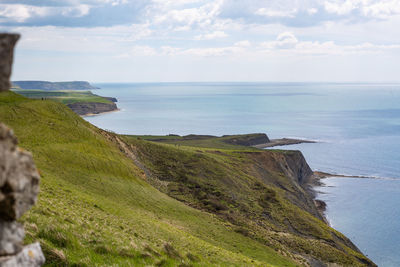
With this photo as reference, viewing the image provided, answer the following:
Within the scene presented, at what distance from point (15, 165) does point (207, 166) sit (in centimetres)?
6325

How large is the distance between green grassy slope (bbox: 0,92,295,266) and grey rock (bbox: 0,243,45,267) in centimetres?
583

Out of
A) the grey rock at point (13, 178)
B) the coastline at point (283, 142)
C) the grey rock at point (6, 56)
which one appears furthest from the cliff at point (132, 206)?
the coastline at point (283, 142)

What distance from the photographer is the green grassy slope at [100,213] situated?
14334 mm

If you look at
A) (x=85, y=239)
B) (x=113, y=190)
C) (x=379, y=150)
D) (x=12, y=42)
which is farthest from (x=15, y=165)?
(x=379, y=150)

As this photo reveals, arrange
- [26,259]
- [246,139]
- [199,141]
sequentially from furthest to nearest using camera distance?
[246,139] → [199,141] → [26,259]

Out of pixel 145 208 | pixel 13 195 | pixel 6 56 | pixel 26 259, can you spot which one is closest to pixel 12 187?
pixel 13 195

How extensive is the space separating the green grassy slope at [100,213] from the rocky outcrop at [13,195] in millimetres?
6157

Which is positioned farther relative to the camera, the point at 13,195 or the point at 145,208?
the point at 145,208

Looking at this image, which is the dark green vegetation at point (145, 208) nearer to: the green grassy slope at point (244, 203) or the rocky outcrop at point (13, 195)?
the green grassy slope at point (244, 203)

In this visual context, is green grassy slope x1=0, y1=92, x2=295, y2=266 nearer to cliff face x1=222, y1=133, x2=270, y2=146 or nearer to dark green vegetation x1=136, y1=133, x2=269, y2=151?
dark green vegetation x1=136, y1=133, x2=269, y2=151

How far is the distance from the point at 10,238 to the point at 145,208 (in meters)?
33.7

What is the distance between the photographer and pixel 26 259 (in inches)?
241

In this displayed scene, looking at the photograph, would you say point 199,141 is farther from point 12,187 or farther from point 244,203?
point 12,187

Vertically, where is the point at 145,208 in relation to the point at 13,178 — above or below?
below
